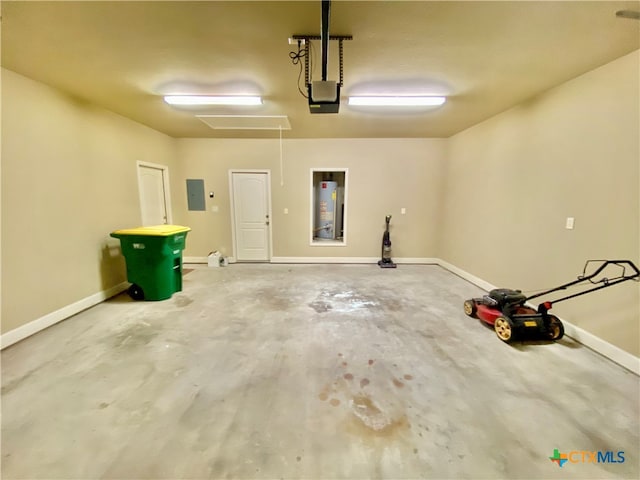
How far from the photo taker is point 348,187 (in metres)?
5.49

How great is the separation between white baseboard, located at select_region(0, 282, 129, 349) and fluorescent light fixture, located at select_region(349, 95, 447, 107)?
170 inches

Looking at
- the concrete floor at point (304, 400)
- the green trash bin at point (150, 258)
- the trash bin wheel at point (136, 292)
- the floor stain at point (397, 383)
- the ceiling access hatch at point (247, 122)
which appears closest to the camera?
the concrete floor at point (304, 400)

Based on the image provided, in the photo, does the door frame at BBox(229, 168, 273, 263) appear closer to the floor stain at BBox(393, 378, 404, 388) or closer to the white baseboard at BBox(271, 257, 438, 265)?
the white baseboard at BBox(271, 257, 438, 265)

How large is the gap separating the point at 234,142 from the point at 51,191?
3154 millimetres

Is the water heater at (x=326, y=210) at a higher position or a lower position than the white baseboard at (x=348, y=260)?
higher

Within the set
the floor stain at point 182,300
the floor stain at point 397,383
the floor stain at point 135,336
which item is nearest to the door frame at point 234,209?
the floor stain at point 182,300

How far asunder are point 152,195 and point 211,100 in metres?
2.46

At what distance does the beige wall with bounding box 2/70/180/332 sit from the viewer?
2.50 metres

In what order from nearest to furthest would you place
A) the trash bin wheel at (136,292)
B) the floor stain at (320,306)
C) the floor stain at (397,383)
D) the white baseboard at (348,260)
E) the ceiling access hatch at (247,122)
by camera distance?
the floor stain at (397,383)
the floor stain at (320,306)
the trash bin wheel at (136,292)
the ceiling access hatch at (247,122)
the white baseboard at (348,260)

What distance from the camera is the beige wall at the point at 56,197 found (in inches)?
98.6

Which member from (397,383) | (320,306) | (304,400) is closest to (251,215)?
(320,306)

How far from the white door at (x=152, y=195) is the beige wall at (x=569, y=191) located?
579 centimetres

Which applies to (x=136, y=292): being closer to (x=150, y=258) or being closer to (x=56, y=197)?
(x=150, y=258)

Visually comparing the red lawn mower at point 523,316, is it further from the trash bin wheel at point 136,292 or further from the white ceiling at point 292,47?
the trash bin wheel at point 136,292
